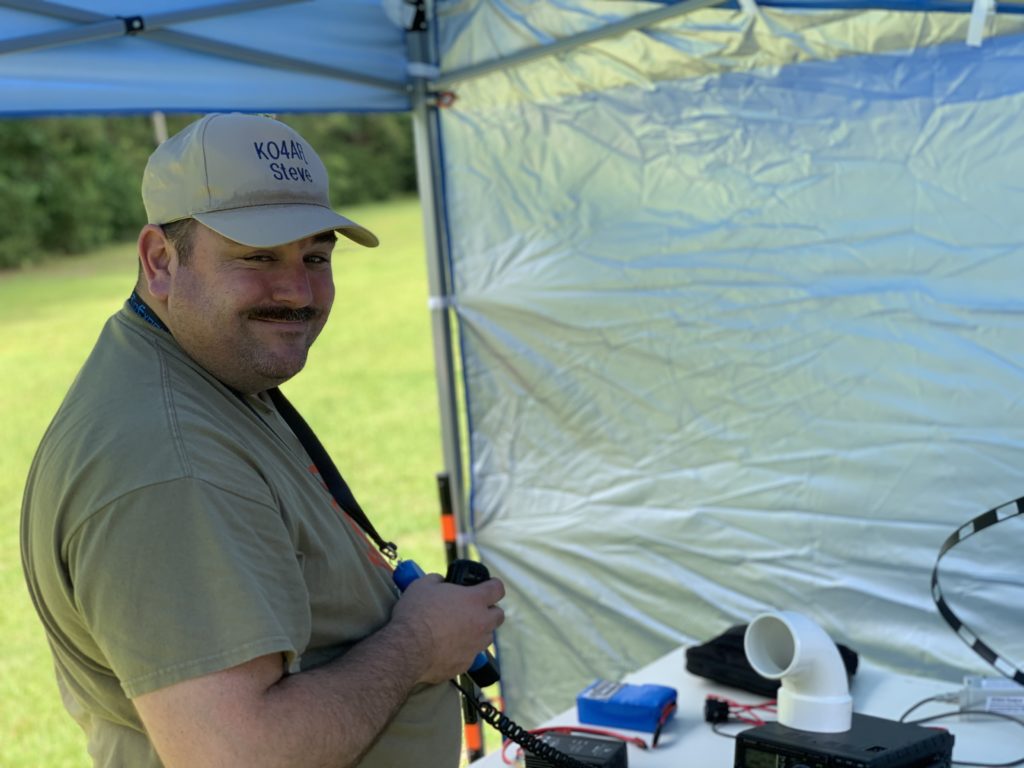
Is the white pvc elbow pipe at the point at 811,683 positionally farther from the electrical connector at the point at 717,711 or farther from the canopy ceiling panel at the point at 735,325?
the canopy ceiling panel at the point at 735,325

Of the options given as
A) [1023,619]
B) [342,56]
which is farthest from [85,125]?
[1023,619]

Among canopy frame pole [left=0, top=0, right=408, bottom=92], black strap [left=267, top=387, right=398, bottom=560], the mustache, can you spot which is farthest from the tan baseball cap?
canopy frame pole [left=0, top=0, right=408, bottom=92]

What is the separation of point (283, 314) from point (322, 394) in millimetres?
12406

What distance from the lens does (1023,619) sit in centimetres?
256

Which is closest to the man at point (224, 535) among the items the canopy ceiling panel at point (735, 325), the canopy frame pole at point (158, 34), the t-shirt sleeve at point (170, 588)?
the t-shirt sleeve at point (170, 588)

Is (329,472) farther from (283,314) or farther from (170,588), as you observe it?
(170,588)

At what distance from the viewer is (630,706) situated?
2.20m

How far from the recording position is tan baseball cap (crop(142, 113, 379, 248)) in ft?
5.00

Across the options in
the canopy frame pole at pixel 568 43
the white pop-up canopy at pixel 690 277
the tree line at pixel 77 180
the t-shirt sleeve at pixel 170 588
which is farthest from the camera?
the tree line at pixel 77 180

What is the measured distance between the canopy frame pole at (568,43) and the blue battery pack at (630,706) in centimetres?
171

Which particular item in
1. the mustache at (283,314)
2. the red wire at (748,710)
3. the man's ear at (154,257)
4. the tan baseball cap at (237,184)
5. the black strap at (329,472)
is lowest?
the red wire at (748,710)

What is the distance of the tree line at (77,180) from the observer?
22.9m

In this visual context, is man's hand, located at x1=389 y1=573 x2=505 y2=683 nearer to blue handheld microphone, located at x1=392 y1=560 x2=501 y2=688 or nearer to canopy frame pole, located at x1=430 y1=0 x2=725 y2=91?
blue handheld microphone, located at x1=392 y1=560 x2=501 y2=688

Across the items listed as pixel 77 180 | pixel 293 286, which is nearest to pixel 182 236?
pixel 293 286
